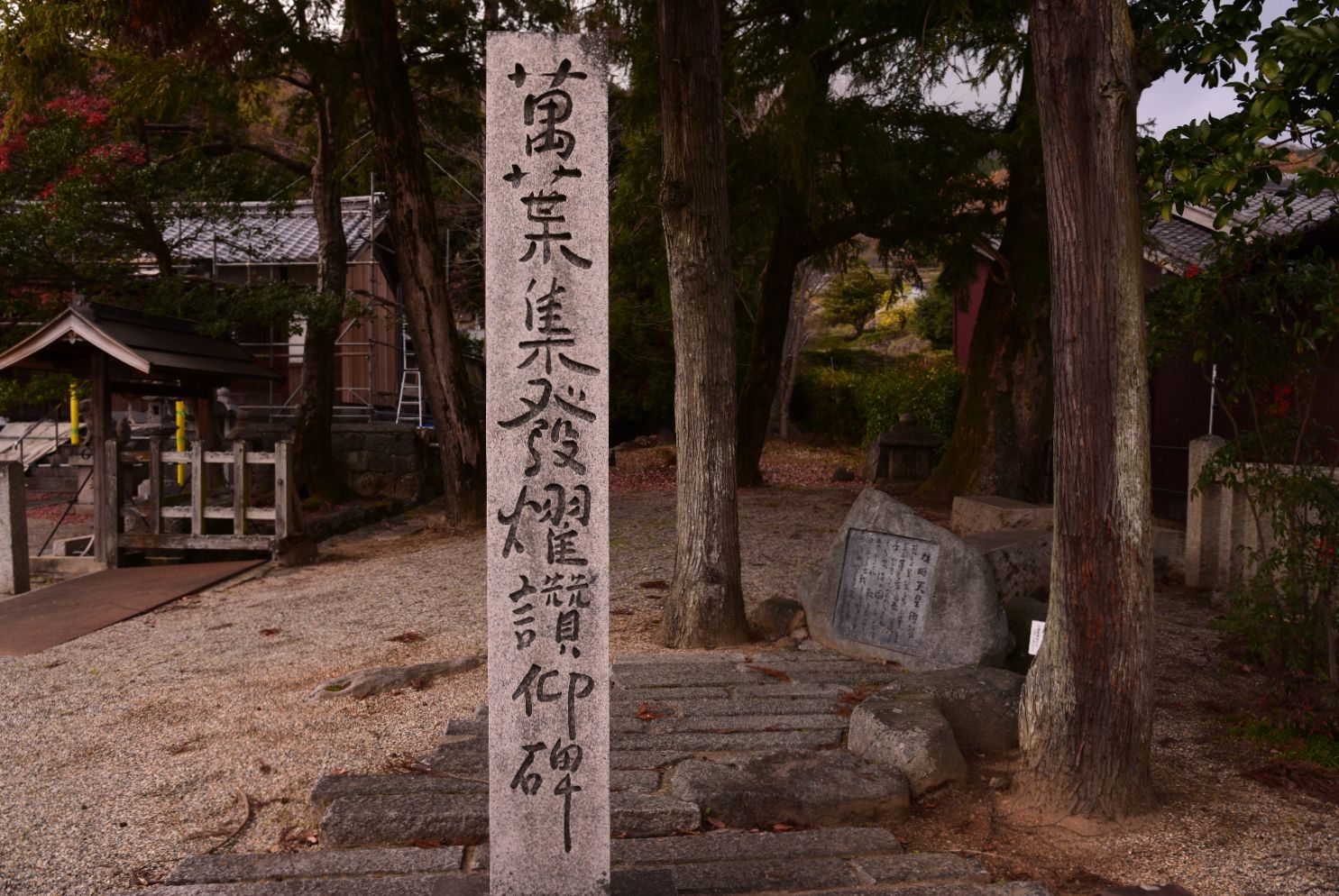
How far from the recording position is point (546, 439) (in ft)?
10.1

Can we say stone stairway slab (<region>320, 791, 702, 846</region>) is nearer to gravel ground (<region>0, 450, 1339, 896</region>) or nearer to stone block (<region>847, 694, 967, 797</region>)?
gravel ground (<region>0, 450, 1339, 896</region>)

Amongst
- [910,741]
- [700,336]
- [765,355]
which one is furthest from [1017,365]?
[910,741]

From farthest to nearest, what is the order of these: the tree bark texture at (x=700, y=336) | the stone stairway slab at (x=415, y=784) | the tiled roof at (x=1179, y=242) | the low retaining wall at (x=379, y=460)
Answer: the low retaining wall at (x=379, y=460) → the tiled roof at (x=1179, y=242) → the tree bark texture at (x=700, y=336) → the stone stairway slab at (x=415, y=784)

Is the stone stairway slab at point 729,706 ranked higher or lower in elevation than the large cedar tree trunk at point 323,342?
lower

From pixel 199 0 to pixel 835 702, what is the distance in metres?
9.67

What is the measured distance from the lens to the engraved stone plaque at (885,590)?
19.8ft

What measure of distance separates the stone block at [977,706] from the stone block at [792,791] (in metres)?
0.58

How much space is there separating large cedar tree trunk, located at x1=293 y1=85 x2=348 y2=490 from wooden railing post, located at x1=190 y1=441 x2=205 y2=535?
408cm

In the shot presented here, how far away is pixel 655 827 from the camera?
3.81m

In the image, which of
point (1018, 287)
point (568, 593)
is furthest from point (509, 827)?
point (1018, 287)

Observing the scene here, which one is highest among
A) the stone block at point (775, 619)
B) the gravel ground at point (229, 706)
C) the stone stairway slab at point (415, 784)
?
the stone block at point (775, 619)

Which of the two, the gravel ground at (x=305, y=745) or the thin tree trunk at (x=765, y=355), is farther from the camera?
the thin tree trunk at (x=765, y=355)

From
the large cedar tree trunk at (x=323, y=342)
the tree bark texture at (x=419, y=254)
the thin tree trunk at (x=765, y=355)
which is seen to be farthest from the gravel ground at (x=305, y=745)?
the thin tree trunk at (x=765, y=355)

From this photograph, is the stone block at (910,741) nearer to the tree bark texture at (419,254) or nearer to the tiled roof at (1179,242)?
the tree bark texture at (419,254)
